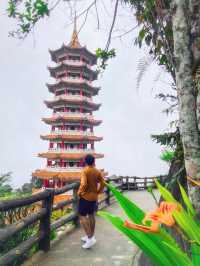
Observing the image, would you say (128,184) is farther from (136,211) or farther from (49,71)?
(49,71)

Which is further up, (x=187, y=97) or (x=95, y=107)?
(x=95, y=107)

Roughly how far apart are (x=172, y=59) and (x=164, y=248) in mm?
1537

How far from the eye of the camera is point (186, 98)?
1988 mm

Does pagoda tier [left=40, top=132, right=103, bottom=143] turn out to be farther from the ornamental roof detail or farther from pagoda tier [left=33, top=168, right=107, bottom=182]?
pagoda tier [left=33, top=168, right=107, bottom=182]

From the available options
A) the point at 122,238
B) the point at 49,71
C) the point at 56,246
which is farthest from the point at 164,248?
the point at 49,71

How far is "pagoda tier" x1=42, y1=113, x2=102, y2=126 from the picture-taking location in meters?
28.9

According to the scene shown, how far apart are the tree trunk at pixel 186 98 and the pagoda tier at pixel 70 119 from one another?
27.0m

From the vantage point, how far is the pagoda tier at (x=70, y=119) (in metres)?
28.9

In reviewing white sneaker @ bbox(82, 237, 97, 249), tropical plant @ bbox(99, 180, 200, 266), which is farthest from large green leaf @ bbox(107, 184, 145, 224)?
white sneaker @ bbox(82, 237, 97, 249)

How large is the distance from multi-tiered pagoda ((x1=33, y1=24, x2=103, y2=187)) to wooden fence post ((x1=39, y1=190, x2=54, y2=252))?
2331cm

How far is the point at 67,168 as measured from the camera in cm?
2791

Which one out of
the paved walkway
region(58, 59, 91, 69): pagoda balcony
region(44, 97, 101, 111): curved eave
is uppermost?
region(58, 59, 91, 69): pagoda balcony

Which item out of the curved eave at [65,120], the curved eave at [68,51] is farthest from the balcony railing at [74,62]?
the curved eave at [65,120]

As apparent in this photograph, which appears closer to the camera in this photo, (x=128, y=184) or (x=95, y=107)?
(x=128, y=184)
